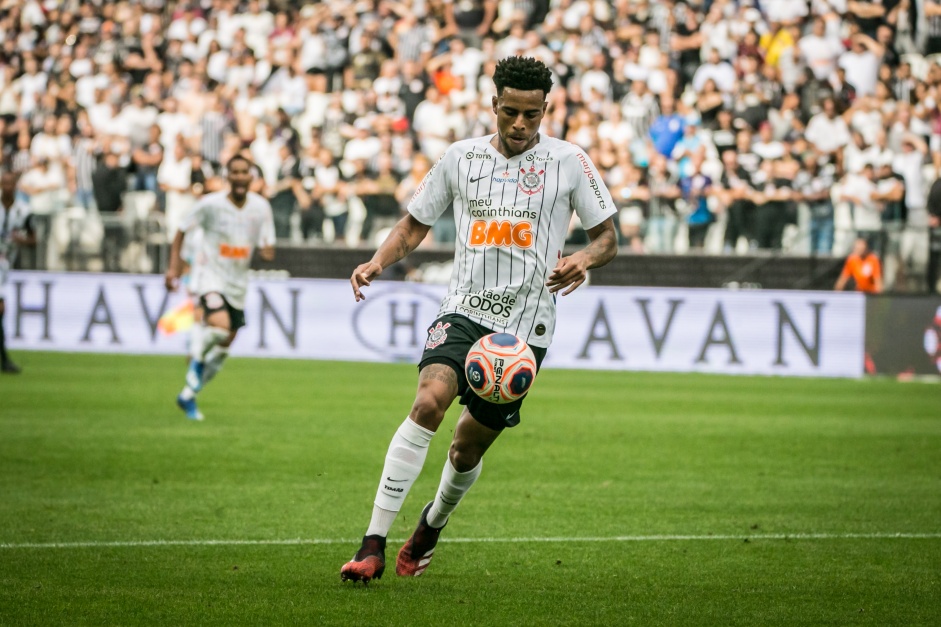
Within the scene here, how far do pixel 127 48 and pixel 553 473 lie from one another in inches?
781

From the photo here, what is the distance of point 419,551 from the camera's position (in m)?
6.76

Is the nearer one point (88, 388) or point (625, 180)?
point (88, 388)

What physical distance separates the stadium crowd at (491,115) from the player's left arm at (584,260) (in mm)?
13934

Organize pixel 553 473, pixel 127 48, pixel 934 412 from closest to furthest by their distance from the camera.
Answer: pixel 553 473 < pixel 934 412 < pixel 127 48

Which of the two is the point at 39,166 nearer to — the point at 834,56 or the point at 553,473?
the point at 834,56

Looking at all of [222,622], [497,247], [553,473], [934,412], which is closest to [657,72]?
[934,412]

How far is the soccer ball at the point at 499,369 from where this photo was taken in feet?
20.5

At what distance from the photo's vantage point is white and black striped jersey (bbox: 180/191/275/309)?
1409 cm

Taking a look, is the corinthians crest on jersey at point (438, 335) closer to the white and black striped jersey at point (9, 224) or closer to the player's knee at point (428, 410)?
the player's knee at point (428, 410)

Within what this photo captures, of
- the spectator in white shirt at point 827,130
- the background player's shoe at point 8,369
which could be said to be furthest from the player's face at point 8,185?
the spectator in white shirt at point 827,130

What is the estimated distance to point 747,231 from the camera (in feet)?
67.1

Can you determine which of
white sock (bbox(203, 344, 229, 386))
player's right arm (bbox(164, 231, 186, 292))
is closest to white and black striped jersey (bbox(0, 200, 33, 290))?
player's right arm (bbox(164, 231, 186, 292))

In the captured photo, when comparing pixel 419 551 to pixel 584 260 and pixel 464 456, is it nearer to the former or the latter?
pixel 464 456

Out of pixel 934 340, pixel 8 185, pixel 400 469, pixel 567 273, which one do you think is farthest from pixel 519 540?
pixel 934 340
